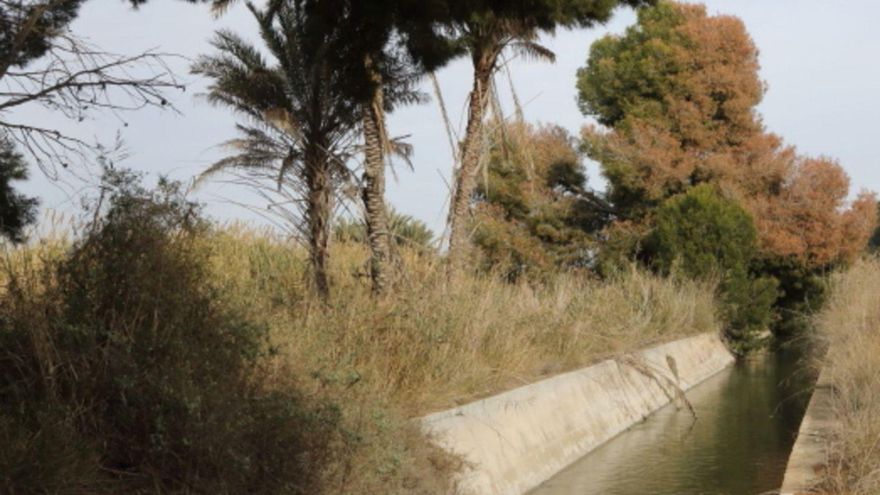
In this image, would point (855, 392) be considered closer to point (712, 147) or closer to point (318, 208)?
point (318, 208)

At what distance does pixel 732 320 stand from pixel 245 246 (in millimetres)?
14234

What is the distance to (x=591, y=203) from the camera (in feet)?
124

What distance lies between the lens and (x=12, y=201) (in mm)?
9102

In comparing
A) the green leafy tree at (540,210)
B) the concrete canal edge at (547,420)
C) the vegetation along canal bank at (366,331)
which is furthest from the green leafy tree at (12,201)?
the green leafy tree at (540,210)

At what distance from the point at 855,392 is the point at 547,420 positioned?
3.39 meters

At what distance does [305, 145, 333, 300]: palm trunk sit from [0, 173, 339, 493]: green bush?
727 cm

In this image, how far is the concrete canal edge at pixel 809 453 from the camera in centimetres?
945

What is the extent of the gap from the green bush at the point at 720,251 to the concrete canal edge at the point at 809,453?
1487 centimetres

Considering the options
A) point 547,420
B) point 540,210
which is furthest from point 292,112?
point 540,210

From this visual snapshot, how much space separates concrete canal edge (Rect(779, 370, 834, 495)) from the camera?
31.0ft

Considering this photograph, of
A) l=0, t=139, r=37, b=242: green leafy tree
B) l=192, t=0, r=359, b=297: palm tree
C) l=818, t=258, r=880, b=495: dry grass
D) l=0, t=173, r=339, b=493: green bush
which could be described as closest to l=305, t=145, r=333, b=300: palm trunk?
l=192, t=0, r=359, b=297: palm tree

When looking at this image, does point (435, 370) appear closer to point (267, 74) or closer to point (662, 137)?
point (267, 74)

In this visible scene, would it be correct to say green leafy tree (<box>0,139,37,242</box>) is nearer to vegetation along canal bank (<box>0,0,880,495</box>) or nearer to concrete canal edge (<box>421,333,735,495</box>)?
vegetation along canal bank (<box>0,0,880,495</box>)

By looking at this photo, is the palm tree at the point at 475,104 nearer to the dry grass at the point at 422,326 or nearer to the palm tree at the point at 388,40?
the dry grass at the point at 422,326
